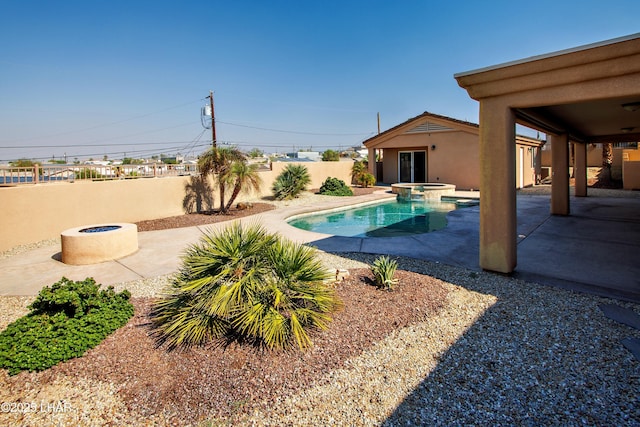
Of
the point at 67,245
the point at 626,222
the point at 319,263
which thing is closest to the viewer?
the point at 319,263

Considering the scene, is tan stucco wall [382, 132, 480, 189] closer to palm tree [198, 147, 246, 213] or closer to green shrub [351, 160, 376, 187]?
green shrub [351, 160, 376, 187]

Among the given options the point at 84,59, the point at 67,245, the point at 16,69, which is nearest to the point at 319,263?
the point at 67,245

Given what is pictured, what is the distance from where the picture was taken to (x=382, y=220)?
1417cm

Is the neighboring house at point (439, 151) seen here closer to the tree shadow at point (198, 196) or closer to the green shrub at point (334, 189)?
the green shrub at point (334, 189)

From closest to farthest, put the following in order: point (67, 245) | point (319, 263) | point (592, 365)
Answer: point (592, 365) → point (319, 263) → point (67, 245)

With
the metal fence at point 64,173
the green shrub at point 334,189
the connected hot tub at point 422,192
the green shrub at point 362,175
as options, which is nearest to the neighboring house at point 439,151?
the green shrub at point 362,175

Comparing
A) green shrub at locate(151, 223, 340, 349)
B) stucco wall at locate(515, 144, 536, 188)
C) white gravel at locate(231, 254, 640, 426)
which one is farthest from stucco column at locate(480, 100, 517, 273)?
stucco wall at locate(515, 144, 536, 188)

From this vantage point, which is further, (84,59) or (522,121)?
(84,59)

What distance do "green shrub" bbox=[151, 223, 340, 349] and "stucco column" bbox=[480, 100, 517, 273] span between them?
3302 mm

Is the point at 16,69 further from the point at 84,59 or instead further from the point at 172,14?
the point at 172,14

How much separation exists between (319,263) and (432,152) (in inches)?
803

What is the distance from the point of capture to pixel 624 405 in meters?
2.96

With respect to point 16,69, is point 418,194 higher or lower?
lower

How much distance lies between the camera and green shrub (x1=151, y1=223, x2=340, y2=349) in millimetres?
3918
